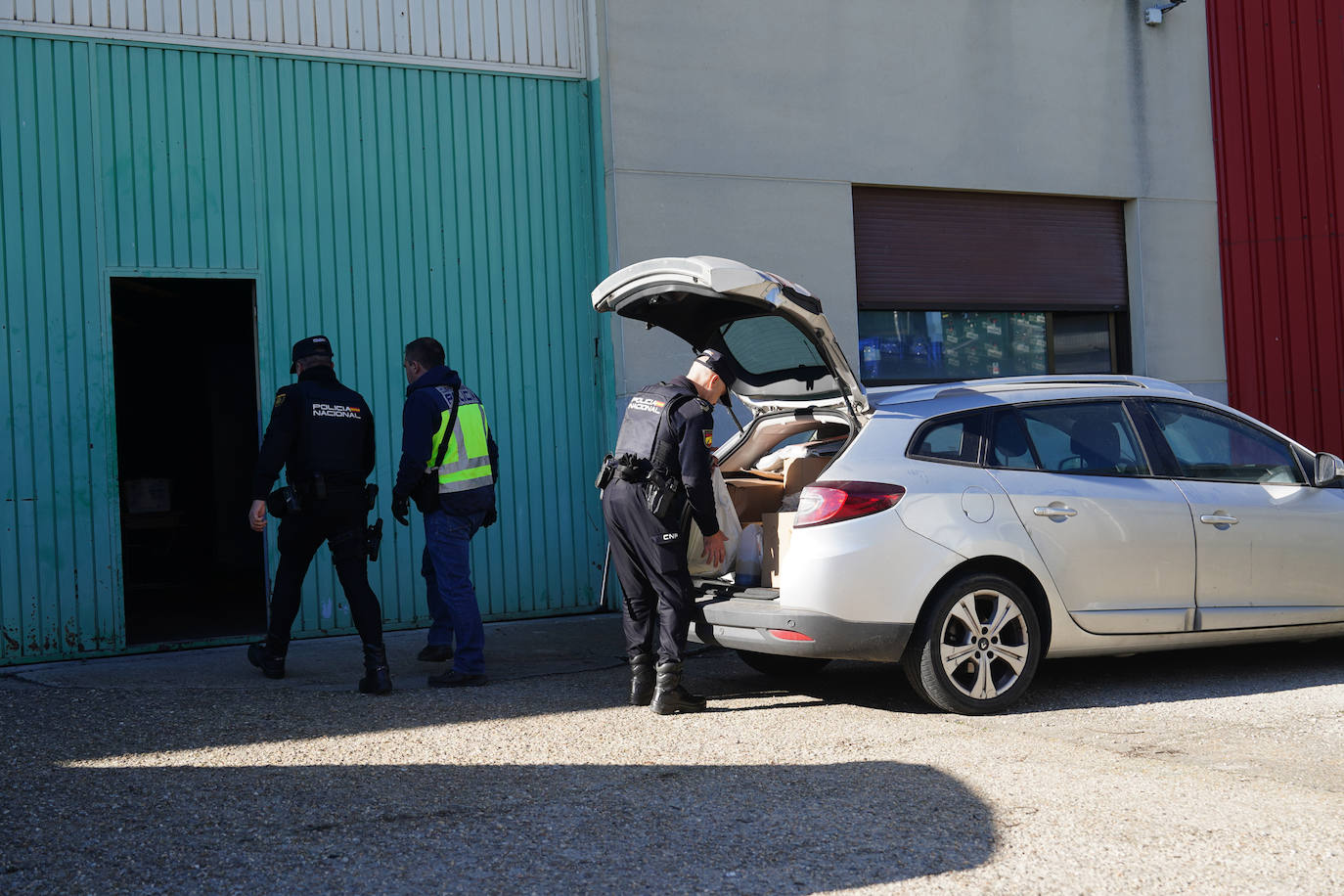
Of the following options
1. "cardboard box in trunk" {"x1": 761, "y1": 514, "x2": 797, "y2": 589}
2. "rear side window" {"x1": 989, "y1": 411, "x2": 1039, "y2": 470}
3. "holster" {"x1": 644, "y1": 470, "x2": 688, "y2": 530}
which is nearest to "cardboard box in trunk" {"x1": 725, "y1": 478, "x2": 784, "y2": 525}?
"cardboard box in trunk" {"x1": 761, "y1": 514, "x2": 797, "y2": 589}

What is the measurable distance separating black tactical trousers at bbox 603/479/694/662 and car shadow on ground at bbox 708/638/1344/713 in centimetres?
67

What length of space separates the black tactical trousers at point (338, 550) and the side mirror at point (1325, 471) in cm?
502

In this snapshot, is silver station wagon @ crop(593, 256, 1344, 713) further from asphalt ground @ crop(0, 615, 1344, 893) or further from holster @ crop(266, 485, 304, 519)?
holster @ crop(266, 485, 304, 519)

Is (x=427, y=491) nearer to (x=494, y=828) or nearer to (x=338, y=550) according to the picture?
(x=338, y=550)

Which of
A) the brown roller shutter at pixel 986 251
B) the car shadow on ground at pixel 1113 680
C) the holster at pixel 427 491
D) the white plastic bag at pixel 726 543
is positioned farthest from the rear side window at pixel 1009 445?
the brown roller shutter at pixel 986 251

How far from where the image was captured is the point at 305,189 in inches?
369

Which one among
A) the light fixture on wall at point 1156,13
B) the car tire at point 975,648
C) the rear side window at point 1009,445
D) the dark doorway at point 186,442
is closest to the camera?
the car tire at point 975,648

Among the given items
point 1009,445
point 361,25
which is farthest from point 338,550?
point 361,25

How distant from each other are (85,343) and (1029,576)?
618cm

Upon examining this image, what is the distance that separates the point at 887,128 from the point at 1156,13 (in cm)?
321

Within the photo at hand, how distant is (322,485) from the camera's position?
23.2 ft

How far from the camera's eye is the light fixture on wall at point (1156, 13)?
40.6 ft

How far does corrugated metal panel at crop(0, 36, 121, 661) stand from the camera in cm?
852

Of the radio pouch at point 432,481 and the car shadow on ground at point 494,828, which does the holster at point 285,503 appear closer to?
the radio pouch at point 432,481
